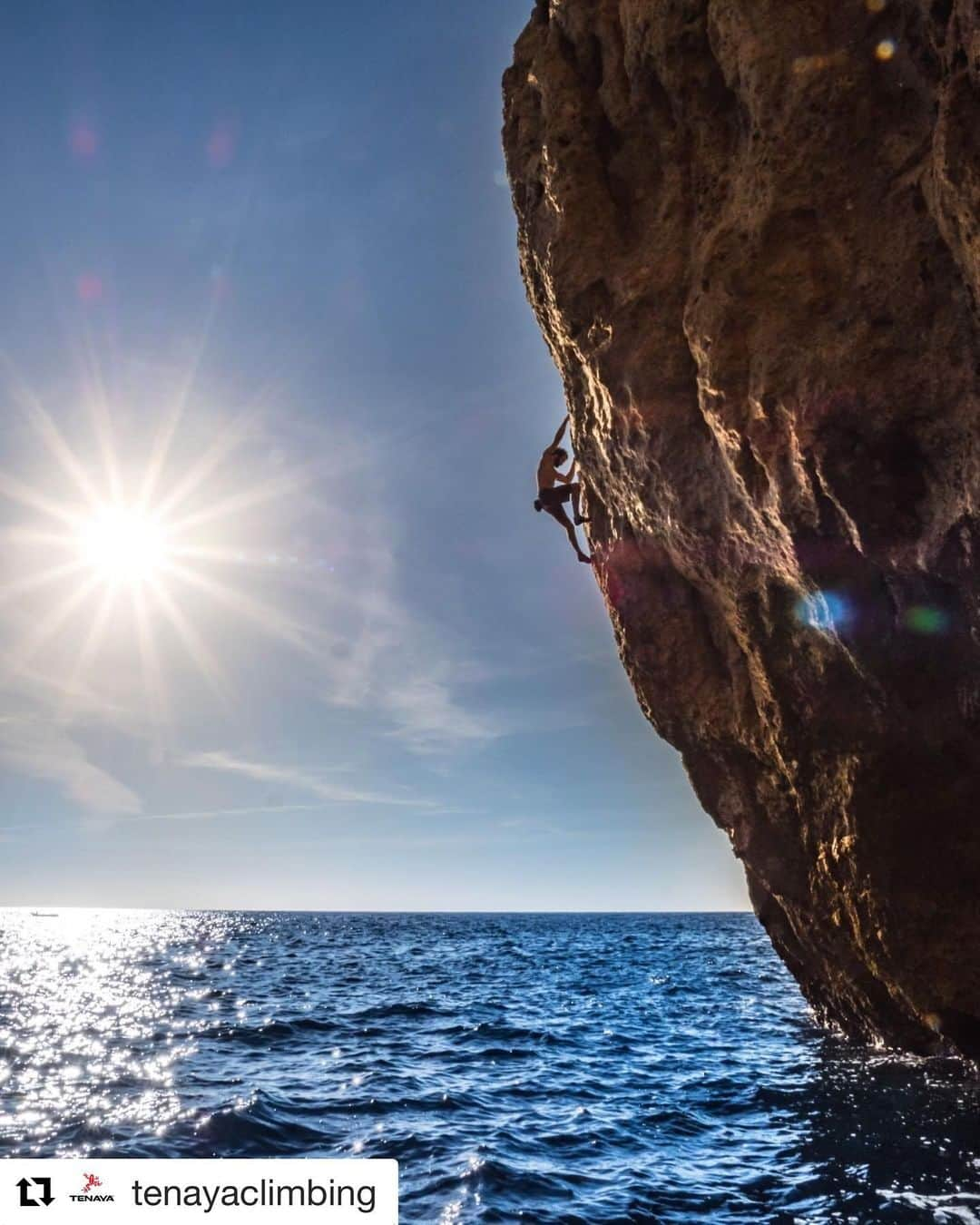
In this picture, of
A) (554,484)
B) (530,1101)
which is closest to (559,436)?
(554,484)

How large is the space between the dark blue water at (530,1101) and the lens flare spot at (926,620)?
5599 millimetres

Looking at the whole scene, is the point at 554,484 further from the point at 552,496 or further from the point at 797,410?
the point at 797,410

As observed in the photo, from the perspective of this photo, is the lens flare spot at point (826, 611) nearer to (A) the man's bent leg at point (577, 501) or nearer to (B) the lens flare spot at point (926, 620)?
(B) the lens flare spot at point (926, 620)

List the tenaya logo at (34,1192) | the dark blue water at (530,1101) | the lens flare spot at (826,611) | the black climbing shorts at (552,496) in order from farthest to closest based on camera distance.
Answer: the black climbing shorts at (552,496)
the lens flare spot at (826,611)
the dark blue water at (530,1101)
the tenaya logo at (34,1192)

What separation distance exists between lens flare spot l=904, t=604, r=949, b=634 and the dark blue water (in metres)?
5.60

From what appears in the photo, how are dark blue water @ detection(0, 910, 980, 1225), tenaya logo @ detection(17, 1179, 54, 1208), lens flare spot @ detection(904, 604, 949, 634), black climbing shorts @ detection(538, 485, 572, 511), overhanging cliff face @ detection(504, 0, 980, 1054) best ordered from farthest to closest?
black climbing shorts @ detection(538, 485, 572, 511)
lens flare spot @ detection(904, 604, 949, 634)
dark blue water @ detection(0, 910, 980, 1225)
overhanging cliff face @ detection(504, 0, 980, 1054)
tenaya logo @ detection(17, 1179, 54, 1208)

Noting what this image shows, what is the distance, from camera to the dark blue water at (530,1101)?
25.9 ft

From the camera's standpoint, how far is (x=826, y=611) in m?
9.73

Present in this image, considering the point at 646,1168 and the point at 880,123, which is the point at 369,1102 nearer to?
the point at 646,1168

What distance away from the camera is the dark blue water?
789cm

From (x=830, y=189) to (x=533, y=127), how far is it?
629 centimetres

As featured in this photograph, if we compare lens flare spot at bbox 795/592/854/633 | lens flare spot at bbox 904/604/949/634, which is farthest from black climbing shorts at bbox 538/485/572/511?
lens flare spot at bbox 904/604/949/634

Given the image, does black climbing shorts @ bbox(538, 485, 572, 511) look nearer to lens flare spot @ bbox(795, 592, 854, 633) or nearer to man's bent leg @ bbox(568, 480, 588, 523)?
man's bent leg @ bbox(568, 480, 588, 523)

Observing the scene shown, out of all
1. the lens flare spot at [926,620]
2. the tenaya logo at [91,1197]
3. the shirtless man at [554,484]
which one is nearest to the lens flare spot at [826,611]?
the lens flare spot at [926,620]
